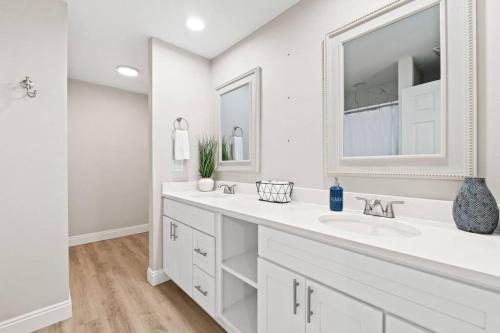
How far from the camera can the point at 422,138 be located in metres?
1.05

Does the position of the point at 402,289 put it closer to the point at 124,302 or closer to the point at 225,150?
the point at 225,150

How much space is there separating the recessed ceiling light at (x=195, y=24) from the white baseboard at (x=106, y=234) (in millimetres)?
2942

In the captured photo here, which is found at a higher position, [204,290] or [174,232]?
[174,232]

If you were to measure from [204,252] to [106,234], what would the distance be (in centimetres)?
249

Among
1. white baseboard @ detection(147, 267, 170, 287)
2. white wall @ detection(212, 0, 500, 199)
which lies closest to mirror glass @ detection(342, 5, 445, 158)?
white wall @ detection(212, 0, 500, 199)

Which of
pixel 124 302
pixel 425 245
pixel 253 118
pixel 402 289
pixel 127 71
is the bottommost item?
pixel 124 302

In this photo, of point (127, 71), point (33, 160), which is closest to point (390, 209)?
point (33, 160)

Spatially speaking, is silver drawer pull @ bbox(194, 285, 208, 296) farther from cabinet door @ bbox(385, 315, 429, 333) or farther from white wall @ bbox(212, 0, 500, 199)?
cabinet door @ bbox(385, 315, 429, 333)

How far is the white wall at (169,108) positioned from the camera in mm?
1997

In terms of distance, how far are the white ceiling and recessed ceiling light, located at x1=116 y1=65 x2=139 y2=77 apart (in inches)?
4.2

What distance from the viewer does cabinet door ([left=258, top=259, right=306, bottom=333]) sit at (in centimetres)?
93


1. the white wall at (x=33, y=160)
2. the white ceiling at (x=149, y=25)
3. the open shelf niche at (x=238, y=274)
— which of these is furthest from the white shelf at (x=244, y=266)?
the white ceiling at (x=149, y=25)

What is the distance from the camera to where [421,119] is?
3.46ft

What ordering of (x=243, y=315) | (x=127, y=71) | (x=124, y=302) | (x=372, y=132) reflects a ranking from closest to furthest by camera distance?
(x=372, y=132) → (x=243, y=315) → (x=124, y=302) → (x=127, y=71)
